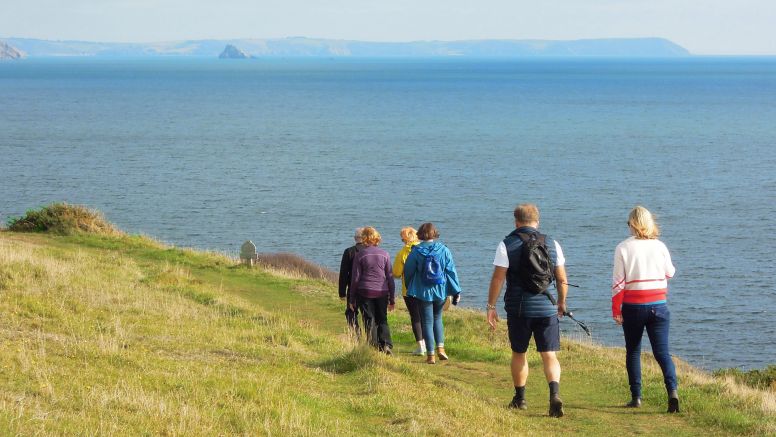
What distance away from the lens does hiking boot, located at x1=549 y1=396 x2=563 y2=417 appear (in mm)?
10516

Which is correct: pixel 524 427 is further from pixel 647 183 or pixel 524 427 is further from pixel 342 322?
pixel 647 183

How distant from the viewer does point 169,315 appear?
15.0 meters

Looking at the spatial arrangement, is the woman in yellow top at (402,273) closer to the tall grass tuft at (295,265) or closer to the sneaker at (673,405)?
the sneaker at (673,405)

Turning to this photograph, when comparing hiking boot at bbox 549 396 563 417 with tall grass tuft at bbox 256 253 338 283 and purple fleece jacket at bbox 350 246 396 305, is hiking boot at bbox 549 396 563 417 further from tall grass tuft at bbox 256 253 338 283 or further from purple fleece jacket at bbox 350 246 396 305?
tall grass tuft at bbox 256 253 338 283

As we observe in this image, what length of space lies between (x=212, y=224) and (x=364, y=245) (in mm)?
33749

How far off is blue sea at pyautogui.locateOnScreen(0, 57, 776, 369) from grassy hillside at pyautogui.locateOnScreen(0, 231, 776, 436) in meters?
13.3

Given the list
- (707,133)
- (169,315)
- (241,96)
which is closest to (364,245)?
(169,315)

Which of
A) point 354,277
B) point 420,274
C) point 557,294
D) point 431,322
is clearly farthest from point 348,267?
point 557,294

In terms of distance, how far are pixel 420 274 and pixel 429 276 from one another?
0.50 feet

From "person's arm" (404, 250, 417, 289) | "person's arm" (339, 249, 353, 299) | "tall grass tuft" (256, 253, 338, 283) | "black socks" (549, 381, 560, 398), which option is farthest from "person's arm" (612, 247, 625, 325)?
"tall grass tuft" (256, 253, 338, 283)

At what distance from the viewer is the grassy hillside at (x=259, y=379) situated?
342 inches

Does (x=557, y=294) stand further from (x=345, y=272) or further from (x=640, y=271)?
(x=345, y=272)

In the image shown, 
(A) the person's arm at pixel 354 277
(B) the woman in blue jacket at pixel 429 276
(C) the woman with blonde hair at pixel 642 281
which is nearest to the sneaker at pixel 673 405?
(C) the woman with blonde hair at pixel 642 281

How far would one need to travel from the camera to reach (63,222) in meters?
28.6
